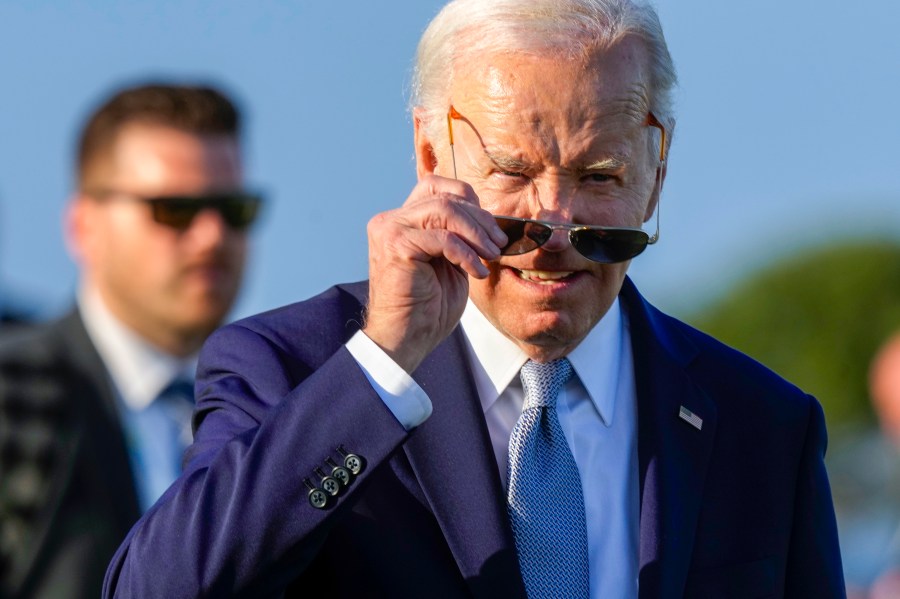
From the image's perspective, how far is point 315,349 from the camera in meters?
2.97

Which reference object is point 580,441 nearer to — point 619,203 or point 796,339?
point 619,203

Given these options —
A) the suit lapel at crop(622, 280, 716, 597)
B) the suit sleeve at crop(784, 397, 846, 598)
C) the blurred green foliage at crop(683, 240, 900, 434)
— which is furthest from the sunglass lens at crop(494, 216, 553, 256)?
the blurred green foliage at crop(683, 240, 900, 434)

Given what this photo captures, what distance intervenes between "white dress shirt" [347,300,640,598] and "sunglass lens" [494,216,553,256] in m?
0.31

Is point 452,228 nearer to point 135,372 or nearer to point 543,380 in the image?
point 543,380

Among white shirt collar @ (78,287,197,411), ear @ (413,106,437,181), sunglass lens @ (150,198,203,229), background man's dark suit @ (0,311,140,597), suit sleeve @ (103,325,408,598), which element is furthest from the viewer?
sunglass lens @ (150,198,203,229)

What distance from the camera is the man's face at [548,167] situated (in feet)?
9.66

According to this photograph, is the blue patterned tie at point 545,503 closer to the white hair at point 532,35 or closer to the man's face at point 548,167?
the man's face at point 548,167

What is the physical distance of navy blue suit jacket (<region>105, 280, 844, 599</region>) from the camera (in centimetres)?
253

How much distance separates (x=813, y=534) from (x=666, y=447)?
0.36 meters

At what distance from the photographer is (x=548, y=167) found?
2955 mm

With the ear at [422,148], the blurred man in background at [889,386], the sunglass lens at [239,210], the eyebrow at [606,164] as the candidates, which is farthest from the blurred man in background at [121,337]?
the blurred man in background at [889,386]

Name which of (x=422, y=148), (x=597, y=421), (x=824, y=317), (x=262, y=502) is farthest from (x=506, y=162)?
(x=824, y=317)

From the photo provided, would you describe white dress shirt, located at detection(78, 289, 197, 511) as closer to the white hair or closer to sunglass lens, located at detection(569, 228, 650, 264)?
the white hair

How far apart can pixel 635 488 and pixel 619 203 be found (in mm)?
545
